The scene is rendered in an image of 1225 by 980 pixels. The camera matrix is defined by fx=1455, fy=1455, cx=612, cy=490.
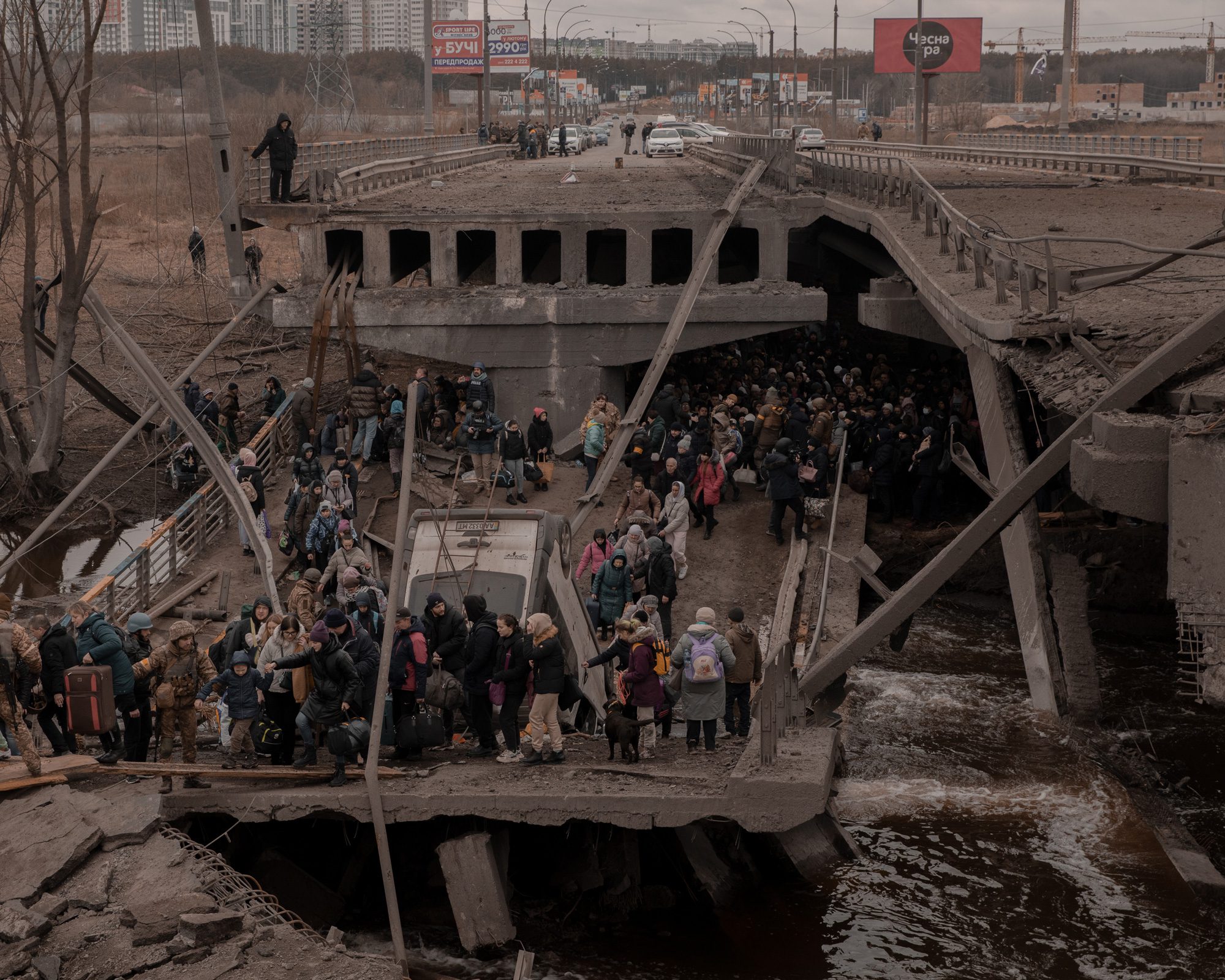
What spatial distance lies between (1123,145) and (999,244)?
28.8m

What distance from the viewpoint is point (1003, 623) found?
66.4 ft

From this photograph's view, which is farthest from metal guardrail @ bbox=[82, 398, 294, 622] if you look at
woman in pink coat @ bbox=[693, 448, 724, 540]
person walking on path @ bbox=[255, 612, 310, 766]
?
woman in pink coat @ bbox=[693, 448, 724, 540]

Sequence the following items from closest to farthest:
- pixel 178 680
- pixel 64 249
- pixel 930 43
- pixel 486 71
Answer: pixel 178 680
pixel 64 249
pixel 486 71
pixel 930 43

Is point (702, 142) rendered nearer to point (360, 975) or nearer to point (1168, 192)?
point (1168, 192)

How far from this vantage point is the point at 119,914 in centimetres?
987

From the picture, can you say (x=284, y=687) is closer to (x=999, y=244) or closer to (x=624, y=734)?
(x=624, y=734)

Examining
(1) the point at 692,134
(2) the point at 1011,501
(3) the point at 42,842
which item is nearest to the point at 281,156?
(3) the point at 42,842

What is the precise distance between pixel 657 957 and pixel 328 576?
6638 millimetres

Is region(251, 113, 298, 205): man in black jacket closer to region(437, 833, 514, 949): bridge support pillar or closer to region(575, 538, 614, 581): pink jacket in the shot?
region(575, 538, 614, 581): pink jacket

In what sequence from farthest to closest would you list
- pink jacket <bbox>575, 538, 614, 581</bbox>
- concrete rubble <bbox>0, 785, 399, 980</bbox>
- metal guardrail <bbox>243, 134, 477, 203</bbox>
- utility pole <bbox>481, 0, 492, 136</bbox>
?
1. utility pole <bbox>481, 0, 492, 136</bbox>
2. metal guardrail <bbox>243, 134, 477, 203</bbox>
3. pink jacket <bbox>575, 538, 614, 581</bbox>
4. concrete rubble <bbox>0, 785, 399, 980</bbox>

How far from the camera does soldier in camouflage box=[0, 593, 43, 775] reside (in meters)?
11.5

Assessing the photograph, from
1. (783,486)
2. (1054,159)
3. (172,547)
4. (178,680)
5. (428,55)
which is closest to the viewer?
(178,680)

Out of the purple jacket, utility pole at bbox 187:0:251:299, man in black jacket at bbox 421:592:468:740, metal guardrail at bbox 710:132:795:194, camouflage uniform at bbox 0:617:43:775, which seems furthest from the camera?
metal guardrail at bbox 710:132:795:194

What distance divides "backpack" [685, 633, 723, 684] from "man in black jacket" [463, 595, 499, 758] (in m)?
1.64
